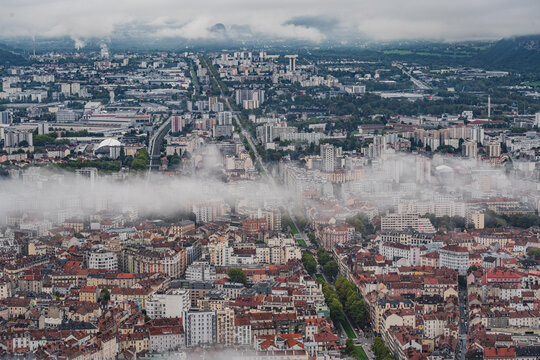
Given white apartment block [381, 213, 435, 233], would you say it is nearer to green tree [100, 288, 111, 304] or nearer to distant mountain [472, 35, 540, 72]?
green tree [100, 288, 111, 304]

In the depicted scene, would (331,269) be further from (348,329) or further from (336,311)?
(348,329)

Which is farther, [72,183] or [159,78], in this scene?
[159,78]

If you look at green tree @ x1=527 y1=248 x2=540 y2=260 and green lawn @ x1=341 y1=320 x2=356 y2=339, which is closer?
green lawn @ x1=341 y1=320 x2=356 y2=339

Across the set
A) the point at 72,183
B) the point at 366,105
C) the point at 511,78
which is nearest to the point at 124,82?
the point at 366,105

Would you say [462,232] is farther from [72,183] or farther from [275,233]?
[72,183]

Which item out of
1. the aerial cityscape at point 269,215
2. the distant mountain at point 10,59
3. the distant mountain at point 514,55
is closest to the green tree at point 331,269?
the aerial cityscape at point 269,215

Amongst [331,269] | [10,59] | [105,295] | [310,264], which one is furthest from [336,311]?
[10,59]

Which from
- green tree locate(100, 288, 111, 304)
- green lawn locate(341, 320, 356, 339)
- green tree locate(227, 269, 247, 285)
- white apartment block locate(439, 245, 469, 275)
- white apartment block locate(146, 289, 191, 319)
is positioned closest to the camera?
green lawn locate(341, 320, 356, 339)

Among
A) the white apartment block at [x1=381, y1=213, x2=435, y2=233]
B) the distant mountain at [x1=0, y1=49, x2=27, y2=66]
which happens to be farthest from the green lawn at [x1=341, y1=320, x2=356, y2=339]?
the distant mountain at [x1=0, y1=49, x2=27, y2=66]
